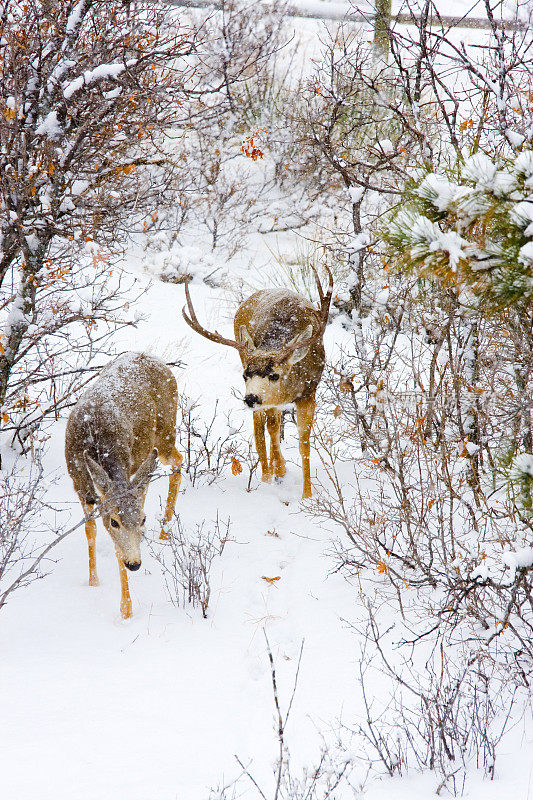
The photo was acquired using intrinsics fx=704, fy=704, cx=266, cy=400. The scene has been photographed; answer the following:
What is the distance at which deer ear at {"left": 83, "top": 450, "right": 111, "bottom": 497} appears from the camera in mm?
4883

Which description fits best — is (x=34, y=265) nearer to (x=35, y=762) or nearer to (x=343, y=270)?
(x=35, y=762)

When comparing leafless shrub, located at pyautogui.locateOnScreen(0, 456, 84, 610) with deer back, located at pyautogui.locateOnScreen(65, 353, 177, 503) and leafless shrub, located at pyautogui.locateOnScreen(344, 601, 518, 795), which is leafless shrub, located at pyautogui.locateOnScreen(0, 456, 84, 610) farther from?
leafless shrub, located at pyautogui.locateOnScreen(344, 601, 518, 795)

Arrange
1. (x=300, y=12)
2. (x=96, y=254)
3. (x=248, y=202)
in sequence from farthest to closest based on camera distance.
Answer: (x=300, y=12)
(x=248, y=202)
(x=96, y=254)

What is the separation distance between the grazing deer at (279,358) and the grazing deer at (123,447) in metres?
0.74

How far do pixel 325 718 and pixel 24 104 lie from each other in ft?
17.0

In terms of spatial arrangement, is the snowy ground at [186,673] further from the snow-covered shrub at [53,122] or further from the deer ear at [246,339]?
the snow-covered shrub at [53,122]

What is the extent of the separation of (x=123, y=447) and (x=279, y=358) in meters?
1.69

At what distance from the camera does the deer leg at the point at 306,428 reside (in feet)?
21.7

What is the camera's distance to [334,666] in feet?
14.5

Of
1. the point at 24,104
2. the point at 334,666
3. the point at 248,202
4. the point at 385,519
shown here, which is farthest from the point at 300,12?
the point at 334,666

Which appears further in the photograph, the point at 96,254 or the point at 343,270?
the point at 343,270

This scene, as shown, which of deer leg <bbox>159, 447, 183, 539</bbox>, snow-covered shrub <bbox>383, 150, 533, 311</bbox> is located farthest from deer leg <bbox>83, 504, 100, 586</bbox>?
snow-covered shrub <bbox>383, 150, 533, 311</bbox>

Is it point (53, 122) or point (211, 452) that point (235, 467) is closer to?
point (211, 452)

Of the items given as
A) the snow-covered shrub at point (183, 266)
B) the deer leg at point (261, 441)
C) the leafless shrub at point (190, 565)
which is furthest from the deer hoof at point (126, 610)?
the snow-covered shrub at point (183, 266)
